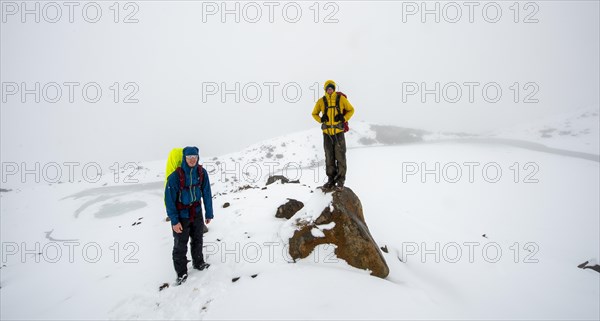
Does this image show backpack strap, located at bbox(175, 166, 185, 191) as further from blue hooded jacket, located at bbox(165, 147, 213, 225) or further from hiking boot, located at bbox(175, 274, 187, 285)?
hiking boot, located at bbox(175, 274, 187, 285)

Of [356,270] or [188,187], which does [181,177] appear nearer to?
[188,187]

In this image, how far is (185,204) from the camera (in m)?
5.82

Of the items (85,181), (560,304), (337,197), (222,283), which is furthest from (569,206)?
(85,181)

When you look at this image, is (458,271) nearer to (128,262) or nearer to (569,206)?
(128,262)

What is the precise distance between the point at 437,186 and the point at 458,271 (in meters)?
18.2

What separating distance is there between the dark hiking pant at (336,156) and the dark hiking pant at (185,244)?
4.09 m

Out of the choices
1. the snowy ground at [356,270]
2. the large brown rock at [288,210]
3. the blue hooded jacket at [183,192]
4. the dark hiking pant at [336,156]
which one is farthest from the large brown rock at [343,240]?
the blue hooded jacket at [183,192]

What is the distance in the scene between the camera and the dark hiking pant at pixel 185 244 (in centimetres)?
589

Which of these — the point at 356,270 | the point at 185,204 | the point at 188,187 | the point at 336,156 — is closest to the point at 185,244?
the point at 185,204

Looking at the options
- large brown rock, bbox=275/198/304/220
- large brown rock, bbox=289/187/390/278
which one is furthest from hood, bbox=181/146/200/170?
large brown rock, bbox=275/198/304/220

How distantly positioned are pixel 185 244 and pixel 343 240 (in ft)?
12.7

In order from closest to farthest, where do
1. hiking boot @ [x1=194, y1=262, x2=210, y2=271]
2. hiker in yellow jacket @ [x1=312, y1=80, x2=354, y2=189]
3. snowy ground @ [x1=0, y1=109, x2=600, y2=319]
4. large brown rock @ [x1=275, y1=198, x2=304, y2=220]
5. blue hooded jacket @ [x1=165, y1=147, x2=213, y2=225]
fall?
snowy ground @ [x1=0, y1=109, x2=600, y2=319] < blue hooded jacket @ [x1=165, y1=147, x2=213, y2=225] < hiking boot @ [x1=194, y1=262, x2=210, y2=271] < hiker in yellow jacket @ [x1=312, y1=80, x2=354, y2=189] < large brown rock @ [x1=275, y1=198, x2=304, y2=220]

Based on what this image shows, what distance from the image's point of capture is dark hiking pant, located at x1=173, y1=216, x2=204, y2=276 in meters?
5.89

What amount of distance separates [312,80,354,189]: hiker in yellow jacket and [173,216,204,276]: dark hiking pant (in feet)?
12.9
